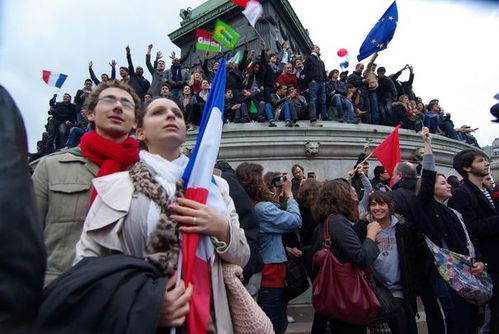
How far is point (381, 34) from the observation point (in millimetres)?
10859

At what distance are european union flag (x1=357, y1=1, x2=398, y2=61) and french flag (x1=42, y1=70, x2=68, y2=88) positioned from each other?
1042cm

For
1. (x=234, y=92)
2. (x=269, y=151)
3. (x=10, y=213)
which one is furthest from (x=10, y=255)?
(x=234, y=92)

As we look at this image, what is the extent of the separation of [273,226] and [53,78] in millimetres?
13298

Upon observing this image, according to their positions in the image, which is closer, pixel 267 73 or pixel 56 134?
pixel 267 73

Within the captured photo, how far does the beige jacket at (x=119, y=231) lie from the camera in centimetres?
166

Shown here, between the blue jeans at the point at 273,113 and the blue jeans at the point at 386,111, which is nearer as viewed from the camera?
the blue jeans at the point at 273,113

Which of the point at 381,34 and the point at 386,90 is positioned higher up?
the point at 381,34

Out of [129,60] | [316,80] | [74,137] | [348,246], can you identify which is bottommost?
[348,246]

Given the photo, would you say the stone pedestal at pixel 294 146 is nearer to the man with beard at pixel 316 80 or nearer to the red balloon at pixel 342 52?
the man with beard at pixel 316 80

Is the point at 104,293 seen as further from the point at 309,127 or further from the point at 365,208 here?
the point at 309,127

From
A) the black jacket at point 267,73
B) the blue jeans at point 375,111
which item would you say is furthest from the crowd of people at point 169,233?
the black jacket at point 267,73

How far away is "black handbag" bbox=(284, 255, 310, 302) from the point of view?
13.4 ft

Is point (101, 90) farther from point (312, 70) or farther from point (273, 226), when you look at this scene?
point (312, 70)

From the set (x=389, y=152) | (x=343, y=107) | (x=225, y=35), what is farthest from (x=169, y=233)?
(x=225, y=35)
